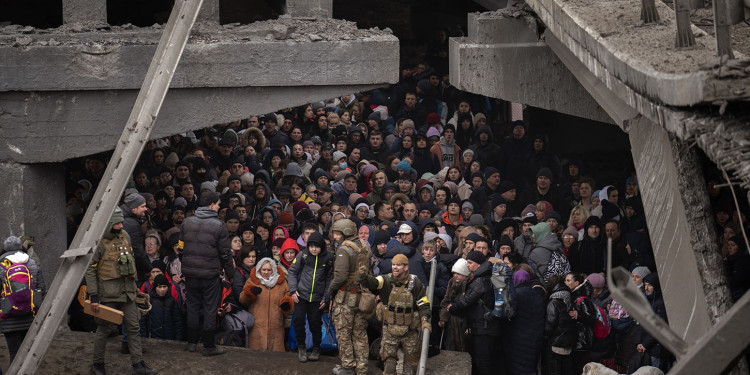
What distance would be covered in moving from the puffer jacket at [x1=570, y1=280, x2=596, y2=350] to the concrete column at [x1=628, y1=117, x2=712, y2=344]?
2624 mm

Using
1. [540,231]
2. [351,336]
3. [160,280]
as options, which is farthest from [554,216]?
[160,280]

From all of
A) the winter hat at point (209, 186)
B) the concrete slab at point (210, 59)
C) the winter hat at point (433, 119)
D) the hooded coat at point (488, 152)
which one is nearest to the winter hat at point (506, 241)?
the concrete slab at point (210, 59)

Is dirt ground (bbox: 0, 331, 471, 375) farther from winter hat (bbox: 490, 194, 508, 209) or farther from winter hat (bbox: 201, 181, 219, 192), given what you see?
winter hat (bbox: 201, 181, 219, 192)

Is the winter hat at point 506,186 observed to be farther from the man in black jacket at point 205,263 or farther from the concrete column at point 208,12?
the man in black jacket at point 205,263

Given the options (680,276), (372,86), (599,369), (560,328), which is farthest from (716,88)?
(372,86)

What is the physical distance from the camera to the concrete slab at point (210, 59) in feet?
37.3

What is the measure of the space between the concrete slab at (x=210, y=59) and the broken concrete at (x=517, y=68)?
49.5 inches

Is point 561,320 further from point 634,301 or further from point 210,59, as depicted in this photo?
point 634,301

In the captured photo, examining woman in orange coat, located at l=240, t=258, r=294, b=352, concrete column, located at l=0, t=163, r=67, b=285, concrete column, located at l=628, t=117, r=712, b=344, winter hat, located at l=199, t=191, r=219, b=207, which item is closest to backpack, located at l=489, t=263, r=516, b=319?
woman in orange coat, located at l=240, t=258, r=294, b=352

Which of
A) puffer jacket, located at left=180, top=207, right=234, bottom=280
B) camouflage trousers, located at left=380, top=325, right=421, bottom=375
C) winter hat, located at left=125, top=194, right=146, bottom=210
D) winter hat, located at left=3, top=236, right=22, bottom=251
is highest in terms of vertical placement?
winter hat, located at left=125, top=194, right=146, bottom=210

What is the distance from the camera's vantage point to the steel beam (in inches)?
360

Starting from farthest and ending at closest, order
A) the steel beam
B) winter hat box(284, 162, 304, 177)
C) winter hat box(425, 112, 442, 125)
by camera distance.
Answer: winter hat box(425, 112, 442, 125)
winter hat box(284, 162, 304, 177)
the steel beam

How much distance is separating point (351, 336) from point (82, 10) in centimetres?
472

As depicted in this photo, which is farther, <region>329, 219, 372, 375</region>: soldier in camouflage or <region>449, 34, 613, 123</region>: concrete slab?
<region>449, 34, 613, 123</region>: concrete slab
